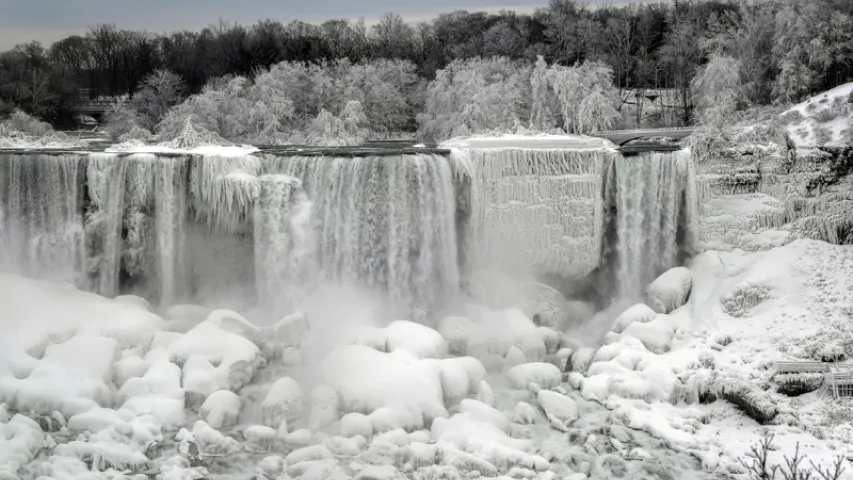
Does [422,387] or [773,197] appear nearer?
[422,387]

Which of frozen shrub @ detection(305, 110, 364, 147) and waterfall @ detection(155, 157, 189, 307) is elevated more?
frozen shrub @ detection(305, 110, 364, 147)

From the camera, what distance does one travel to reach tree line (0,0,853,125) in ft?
108

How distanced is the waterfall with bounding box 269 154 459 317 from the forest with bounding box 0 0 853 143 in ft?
28.8

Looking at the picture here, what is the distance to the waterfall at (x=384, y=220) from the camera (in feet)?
60.8

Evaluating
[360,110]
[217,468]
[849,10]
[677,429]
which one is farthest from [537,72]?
[217,468]

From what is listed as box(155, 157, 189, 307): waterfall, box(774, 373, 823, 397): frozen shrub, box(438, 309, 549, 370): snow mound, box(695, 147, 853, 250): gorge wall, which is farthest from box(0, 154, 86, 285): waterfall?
box(774, 373, 823, 397): frozen shrub

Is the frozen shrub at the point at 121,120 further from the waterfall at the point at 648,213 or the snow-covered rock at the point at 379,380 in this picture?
the waterfall at the point at 648,213

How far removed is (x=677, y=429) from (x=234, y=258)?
10296 mm

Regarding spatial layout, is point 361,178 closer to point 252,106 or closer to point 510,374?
point 510,374

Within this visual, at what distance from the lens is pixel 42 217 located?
18891 mm

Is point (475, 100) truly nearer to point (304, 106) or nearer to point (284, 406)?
point (304, 106)

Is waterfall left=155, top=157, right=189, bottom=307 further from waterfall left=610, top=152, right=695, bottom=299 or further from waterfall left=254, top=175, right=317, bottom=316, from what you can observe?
waterfall left=610, top=152, right=695, bottom=299

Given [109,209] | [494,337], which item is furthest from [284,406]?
[109,209]

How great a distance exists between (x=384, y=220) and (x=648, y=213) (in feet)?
19.1
